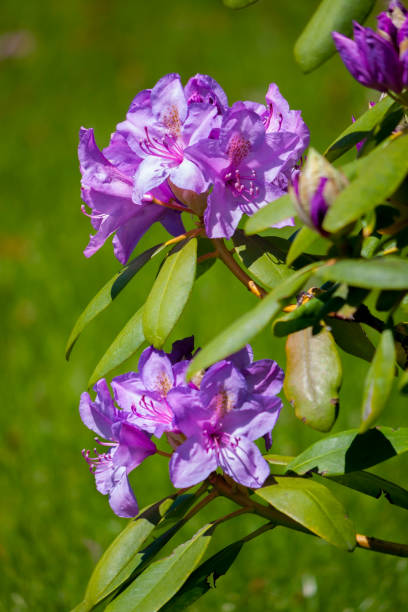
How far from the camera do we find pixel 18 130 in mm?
4840

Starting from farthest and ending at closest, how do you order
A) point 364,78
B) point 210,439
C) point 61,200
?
point 61,200 → point 210,439 → point 364,78

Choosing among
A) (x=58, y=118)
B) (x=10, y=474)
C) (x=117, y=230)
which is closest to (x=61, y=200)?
(x=58, y=118)

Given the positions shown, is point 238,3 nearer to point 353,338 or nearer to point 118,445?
point 353,338

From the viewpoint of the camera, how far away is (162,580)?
104 cm

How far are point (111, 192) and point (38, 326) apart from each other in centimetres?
221

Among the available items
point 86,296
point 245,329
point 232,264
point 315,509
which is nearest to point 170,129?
point 232,264

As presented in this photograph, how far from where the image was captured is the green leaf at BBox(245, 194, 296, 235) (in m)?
0.81

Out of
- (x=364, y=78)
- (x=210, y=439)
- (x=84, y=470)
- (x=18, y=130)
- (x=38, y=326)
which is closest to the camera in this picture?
(x=364, y=78)

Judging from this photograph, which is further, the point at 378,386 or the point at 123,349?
the point at 123,349

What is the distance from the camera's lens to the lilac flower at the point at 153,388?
3.20ft

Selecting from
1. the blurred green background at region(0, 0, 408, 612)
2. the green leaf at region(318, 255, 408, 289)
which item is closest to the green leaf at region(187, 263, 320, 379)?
the green leaf at region(318, 255, 408, 289)

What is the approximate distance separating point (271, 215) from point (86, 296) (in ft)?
7.93

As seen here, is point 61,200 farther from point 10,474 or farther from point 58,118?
point 10,474

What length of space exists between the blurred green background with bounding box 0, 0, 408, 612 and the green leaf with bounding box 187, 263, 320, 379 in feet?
3.99
